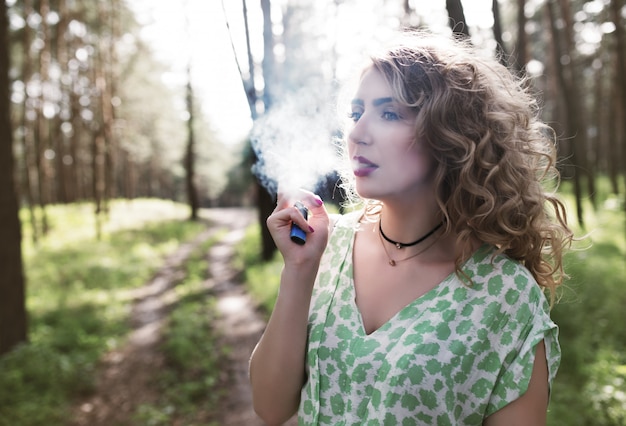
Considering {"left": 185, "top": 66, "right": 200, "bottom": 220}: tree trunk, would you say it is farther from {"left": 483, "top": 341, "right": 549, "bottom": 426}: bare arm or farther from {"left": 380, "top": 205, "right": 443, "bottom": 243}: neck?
{"left": 483, "top": 341, "right": 549, "bottom": 426}: bare arm

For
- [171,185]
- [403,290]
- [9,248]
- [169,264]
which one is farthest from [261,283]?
[171,185]

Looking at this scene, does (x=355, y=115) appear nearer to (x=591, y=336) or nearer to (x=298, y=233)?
(x=298, y=233)

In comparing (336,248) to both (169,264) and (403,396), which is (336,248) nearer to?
(403,396)

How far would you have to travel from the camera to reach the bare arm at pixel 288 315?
5.38 ft

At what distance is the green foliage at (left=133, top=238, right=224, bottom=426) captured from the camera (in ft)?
17.9

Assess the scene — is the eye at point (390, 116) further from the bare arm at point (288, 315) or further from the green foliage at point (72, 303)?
the green foliage at point (72, 303)

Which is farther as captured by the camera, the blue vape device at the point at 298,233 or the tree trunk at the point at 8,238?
the tree trunk at the point at 8,238

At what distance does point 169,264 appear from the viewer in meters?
14.0

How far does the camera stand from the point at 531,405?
4.78 ft

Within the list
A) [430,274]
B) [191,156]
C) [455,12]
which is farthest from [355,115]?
[191,156]

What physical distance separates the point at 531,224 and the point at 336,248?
0.72 meters

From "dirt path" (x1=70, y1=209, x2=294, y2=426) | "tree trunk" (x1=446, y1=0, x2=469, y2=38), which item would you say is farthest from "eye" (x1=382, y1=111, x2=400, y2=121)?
"dirt path" (x1=70, y1=209, x2=294, y2=426)

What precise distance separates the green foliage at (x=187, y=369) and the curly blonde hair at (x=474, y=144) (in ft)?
15.3

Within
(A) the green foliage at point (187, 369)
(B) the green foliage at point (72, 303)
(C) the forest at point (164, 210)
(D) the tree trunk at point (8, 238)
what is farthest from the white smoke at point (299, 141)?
(D) the tree trunk at point (8, 238)
